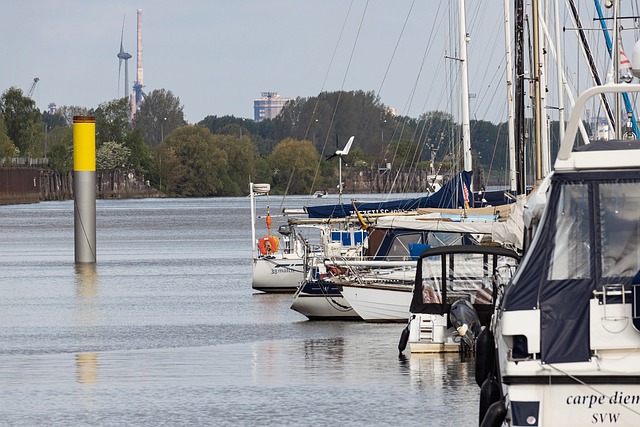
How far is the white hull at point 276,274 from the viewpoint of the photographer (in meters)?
44.1

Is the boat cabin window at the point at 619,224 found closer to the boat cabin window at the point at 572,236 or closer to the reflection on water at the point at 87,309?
the boat cabin window at the point at 572,236

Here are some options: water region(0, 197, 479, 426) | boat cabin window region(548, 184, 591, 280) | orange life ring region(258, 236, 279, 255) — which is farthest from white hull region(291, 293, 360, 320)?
boat cabin window region(548, 184, 591, 280)

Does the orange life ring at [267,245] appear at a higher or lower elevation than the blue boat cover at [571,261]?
lower

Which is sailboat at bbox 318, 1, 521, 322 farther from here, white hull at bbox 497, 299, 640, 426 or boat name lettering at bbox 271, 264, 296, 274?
white hull at bbox 497, 299, 640, 426

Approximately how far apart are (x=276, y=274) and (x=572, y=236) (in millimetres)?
32852

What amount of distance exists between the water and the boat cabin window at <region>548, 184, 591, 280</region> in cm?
561

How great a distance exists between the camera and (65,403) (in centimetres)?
1948

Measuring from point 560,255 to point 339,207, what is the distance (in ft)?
111

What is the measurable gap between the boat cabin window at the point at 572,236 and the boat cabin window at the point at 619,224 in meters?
0.14

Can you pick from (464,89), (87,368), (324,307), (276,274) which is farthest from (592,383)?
(464,89)

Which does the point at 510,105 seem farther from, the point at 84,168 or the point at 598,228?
the point at 598,228

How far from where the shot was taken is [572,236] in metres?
11.9

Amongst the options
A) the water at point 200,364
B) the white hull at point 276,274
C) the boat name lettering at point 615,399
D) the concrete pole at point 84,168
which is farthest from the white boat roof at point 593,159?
the concrete pole at point 84,168

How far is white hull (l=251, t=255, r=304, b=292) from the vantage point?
44125 mm
